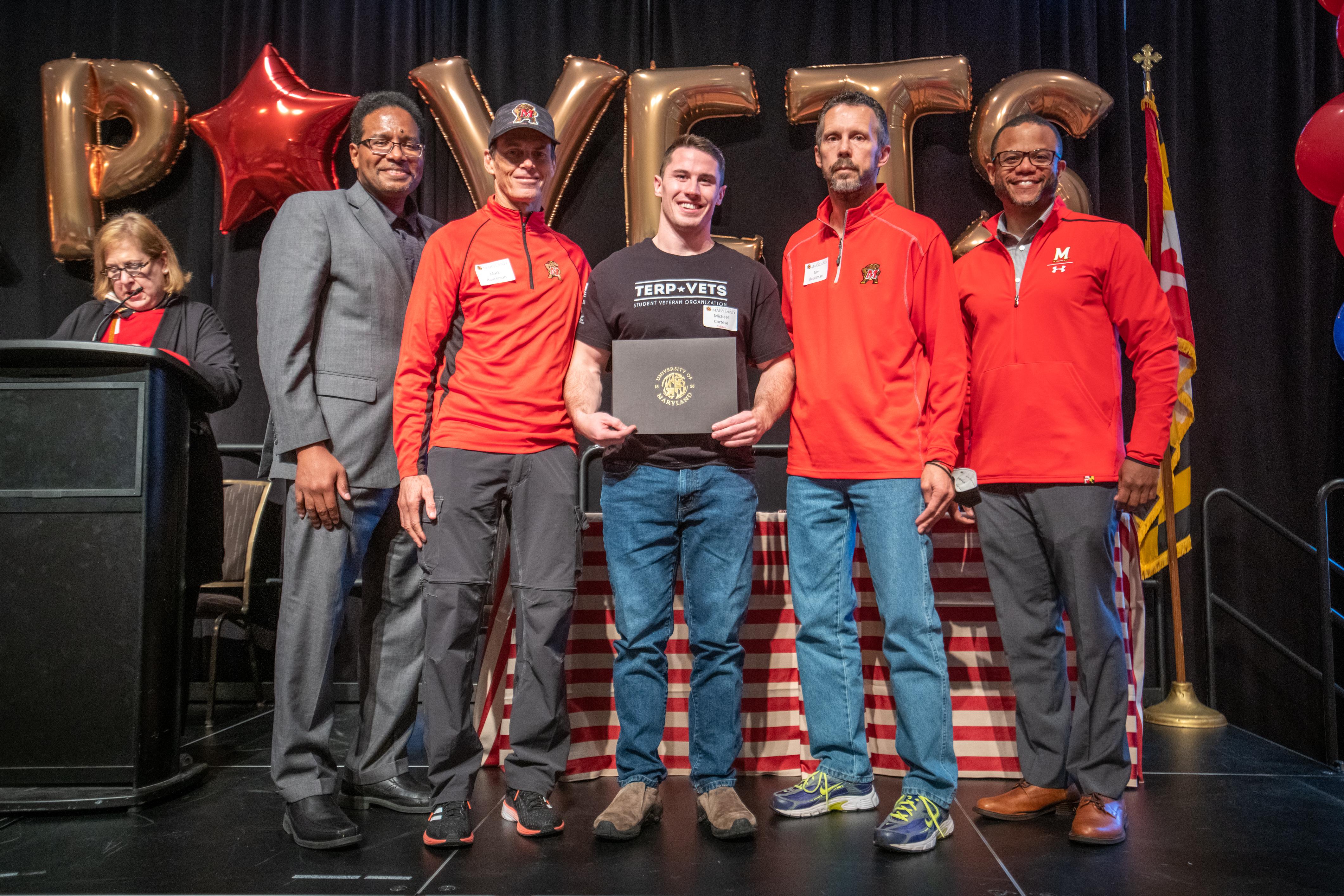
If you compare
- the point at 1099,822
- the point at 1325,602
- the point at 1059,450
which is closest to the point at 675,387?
the point at 1059,450

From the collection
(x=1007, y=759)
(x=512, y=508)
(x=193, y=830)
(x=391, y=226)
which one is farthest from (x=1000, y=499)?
(x=193, y=830)

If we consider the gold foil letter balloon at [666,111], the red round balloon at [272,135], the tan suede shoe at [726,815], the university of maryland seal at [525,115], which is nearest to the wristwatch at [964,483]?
the tan suede shoe at [726,815]

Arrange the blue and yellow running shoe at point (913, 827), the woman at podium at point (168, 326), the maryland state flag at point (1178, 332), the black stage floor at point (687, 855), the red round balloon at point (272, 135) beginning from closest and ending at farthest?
the black stage floor at point (687, 855), the blue and yellow running shoe at point (913, 827), the woman at podium at point (168, 326), the maryland state flag at point (1178, 332), the red round balloon at point (272, 135)

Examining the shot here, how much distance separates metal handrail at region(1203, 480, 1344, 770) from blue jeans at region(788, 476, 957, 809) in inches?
Answer: 67.7

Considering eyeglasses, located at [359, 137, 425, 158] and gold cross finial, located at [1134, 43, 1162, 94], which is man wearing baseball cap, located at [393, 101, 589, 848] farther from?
gold cross finial, located at [1134, 43, 1162, 94]

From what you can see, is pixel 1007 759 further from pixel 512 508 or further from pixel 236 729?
pixel 236 729

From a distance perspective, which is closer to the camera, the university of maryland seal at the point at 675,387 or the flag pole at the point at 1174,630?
the university of maryland seal at the point at 675,387

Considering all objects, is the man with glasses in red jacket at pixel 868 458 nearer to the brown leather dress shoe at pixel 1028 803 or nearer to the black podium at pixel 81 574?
the brown leather dress shoe at pixel 1028 803

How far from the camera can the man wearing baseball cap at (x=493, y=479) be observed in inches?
86.5

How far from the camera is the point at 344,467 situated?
2320 mm

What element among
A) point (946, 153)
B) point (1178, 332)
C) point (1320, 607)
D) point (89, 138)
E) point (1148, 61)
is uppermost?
point (1148, 61)

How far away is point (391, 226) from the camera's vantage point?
251 centimetres

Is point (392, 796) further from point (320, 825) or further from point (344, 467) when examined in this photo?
point (344, 467)

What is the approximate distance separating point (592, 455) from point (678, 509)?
78.2 inches
